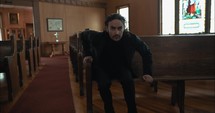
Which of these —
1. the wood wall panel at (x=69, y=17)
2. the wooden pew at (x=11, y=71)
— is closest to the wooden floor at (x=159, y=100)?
the wooden pew at (x=11, y=71)

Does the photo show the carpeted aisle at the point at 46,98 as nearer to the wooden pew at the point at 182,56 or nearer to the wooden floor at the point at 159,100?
the wooden floor at the point at 159,100

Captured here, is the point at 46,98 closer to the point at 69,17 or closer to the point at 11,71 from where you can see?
the point at 11,71

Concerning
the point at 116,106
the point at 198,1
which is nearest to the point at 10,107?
the point at 116,106

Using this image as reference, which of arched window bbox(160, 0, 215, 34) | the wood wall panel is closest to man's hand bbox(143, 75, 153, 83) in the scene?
arched window bbox(160, 0, 215, 34)

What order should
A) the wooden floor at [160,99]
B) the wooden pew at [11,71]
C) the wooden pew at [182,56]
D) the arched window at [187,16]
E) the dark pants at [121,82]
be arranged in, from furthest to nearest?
the arched window at [187,16]
the wooden pew at [11,71]
the wooden floor at [160,99]
the wooden pew at [182,56]
the dark pants at [121,82]

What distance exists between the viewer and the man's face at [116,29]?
69.2 inches

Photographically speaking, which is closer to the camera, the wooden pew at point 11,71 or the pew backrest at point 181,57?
the pew backrest at point 181,57

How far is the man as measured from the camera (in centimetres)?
176

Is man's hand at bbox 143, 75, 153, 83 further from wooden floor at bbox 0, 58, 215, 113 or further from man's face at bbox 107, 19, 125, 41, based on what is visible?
wooden floor at bbox 0, 58, 215, 113

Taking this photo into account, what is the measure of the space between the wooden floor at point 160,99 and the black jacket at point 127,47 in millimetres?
609

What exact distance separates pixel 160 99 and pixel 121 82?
936 millimetres

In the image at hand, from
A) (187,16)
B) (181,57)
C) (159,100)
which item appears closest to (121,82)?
(181,57)

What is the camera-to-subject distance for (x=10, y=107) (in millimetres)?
2352

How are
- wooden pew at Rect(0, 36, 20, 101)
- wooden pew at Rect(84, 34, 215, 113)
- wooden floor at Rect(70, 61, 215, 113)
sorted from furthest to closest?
wooden pew at Rect(0, 36, 20, 101) → wooden floor at Rect(70, 61, 215, 113) → wooden pew at Rect(84, 34, 215, 113)
